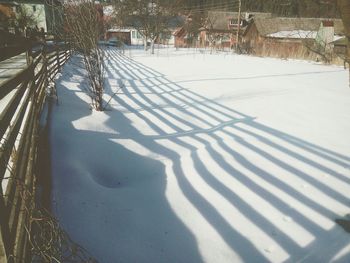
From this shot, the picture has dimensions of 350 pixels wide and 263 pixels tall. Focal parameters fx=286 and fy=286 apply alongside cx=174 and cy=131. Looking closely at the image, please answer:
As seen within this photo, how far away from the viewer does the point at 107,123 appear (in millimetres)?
5844

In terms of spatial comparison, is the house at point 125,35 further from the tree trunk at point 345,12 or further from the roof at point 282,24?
the tree trunk at point 345,12

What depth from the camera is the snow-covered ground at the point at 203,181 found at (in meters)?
2.92

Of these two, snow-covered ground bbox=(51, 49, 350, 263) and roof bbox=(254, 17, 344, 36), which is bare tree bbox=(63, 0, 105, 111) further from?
roof bbox=(254, 17, 344, 36)

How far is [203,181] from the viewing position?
395cm

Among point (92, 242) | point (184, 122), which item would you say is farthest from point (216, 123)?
point (92, 242)

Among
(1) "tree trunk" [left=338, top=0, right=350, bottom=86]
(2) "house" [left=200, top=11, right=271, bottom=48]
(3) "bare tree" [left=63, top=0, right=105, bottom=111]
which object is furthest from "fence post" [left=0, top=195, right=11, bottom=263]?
(2) "house" [left=200, top=11, right=271, bottom=48]

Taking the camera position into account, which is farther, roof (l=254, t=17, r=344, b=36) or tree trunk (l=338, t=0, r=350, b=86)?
roof (l=254, t=17, r=344, b=36)

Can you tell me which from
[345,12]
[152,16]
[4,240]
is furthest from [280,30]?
[4,240]

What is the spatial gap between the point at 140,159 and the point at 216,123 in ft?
7.24

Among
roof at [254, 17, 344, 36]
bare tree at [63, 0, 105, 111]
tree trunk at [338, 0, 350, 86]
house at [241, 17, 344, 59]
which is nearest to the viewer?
tree trunk at [338, 0, 350, 86]

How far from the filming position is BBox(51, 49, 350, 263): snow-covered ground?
2.92 meters

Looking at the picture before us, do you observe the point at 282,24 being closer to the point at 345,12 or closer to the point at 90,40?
the point at 90,40

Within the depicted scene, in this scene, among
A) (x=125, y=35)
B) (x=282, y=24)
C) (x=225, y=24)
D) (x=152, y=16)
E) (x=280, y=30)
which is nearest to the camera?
(x=152, y=16)

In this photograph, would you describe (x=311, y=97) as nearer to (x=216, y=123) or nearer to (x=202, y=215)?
(x=216, y=123)
